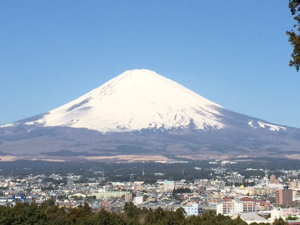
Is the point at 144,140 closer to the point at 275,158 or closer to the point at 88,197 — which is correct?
the point at 275,158

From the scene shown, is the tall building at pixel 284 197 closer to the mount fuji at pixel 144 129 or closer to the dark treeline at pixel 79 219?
the dark treeline at pixel 79 219

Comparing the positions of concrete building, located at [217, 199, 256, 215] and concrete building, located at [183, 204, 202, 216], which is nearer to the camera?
concrete building, located at [183, 204, 202, 216]

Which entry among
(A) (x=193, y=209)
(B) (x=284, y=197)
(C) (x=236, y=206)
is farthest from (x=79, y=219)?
(B) (x=284, y=197)

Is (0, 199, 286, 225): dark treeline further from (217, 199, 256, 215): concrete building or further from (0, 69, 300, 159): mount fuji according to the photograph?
(0, 69, 300, 159): mount fuji

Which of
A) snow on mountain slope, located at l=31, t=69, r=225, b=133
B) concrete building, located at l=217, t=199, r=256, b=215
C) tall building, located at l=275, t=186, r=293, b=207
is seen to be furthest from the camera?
snow on mountain slope, located at l=31, t=69, r=225, b=133

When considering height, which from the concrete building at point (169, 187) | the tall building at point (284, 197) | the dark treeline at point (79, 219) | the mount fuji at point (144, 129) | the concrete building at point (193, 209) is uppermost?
the mount fuji at point (144, 129)

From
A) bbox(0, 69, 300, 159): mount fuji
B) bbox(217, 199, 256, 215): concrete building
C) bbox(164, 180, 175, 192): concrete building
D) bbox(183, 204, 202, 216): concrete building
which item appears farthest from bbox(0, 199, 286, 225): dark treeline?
bbox(0, 69, 300, 159): mount fuji

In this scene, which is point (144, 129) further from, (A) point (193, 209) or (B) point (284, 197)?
(A) point (193, 209)

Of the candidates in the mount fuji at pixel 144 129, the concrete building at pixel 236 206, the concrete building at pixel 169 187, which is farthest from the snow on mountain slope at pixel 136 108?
the concrete building at pixel 236 206
